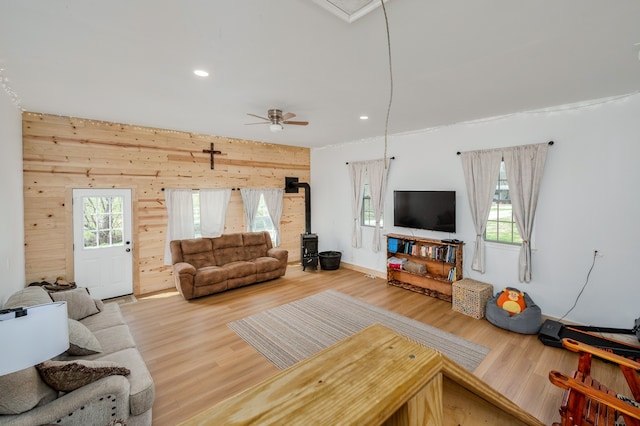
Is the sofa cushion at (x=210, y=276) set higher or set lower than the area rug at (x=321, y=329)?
higher

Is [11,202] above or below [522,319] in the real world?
above

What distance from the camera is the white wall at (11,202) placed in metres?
2.98

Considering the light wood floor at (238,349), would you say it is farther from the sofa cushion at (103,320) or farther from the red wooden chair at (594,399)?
the sofa cushion at (103,320)

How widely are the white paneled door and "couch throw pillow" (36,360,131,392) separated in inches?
131

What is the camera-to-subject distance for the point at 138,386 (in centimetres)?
217

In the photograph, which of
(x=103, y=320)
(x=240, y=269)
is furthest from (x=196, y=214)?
(x=103, y=320)

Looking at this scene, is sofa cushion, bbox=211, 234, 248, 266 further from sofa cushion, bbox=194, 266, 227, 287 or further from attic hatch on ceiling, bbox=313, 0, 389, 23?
attic hatch on ceiling, bbox=313, 0, 389, 23

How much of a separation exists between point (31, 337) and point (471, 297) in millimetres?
4578

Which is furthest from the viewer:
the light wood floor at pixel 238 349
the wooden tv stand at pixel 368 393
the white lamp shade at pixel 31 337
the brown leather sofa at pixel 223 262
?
the brown leather sofa at pixel 223 262

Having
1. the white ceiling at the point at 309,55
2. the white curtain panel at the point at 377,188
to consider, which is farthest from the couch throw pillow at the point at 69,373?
the white curtain panel at the point at 377,188

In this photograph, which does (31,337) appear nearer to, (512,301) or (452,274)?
(512,301)

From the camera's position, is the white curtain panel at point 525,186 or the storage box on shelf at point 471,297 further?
the storage box on shelf at point 471,297

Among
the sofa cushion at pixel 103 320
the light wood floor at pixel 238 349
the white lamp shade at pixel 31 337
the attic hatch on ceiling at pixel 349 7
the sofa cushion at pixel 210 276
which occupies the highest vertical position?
the attic hatch on ceiling at pixel 349 7

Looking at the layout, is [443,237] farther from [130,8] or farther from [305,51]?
[130,8]
